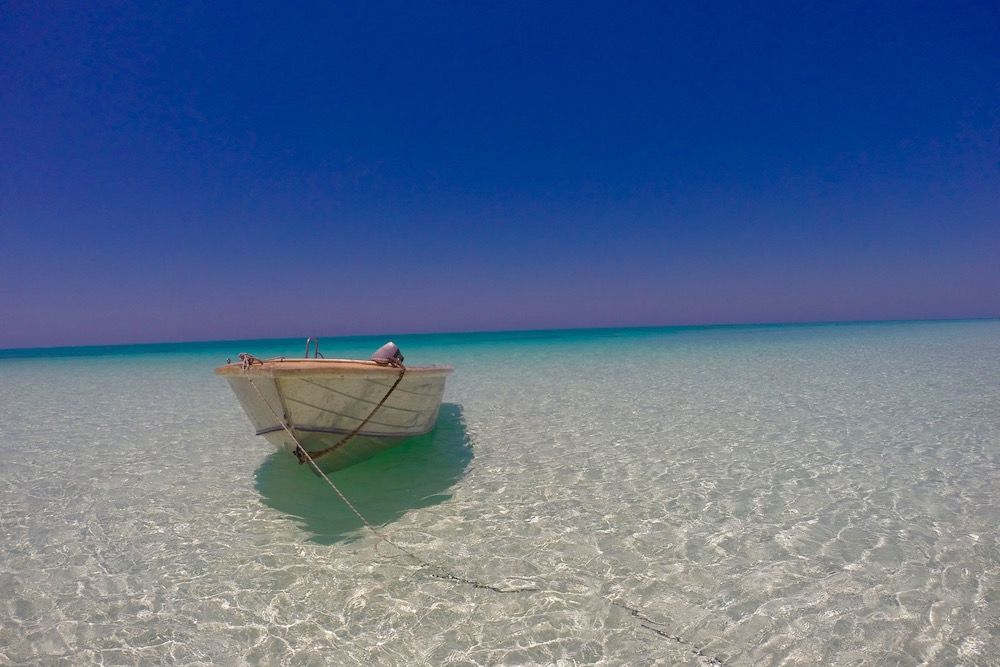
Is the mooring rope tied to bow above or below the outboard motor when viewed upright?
below

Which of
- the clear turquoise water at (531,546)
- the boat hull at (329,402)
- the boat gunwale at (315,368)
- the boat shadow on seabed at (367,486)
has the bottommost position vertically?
the clear turquoise water at (531,546)

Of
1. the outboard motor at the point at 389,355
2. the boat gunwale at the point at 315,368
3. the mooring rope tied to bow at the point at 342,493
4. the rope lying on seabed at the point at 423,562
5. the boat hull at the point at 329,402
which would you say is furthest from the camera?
the outboard motor at the point at 389,355

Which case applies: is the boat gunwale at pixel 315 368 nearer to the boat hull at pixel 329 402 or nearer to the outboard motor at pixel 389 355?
the boat hull at pixel 329 402

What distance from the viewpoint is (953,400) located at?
402 inches

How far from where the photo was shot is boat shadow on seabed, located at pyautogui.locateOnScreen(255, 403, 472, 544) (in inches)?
196

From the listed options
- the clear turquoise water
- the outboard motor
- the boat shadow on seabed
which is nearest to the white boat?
the outboard motor

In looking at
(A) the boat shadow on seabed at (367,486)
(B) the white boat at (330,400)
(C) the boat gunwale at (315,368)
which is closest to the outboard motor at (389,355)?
(B) the white boat at (330,400)

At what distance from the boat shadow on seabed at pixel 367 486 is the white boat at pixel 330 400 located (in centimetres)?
33

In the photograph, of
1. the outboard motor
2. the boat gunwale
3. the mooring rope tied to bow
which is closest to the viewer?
the mooring rope tied to bow

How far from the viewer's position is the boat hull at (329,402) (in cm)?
527

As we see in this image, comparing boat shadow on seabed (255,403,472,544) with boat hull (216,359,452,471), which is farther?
boat hull (216,359,452,471)

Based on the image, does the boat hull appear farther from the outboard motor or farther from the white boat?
the outboard motor

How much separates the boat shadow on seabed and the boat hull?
33cm

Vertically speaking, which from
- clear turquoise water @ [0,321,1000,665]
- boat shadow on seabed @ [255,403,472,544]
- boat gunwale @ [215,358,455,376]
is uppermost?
boat gunwale @ [215,358,455,376]
